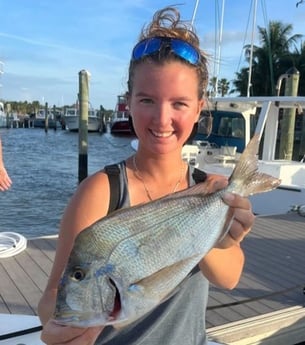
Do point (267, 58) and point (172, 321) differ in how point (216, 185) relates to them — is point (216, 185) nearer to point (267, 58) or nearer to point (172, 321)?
point (172, 321)

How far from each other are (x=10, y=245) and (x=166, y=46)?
197 inches

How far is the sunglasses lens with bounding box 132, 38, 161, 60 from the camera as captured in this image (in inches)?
65.6

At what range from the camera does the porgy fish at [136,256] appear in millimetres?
1238

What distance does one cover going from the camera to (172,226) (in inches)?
56.6

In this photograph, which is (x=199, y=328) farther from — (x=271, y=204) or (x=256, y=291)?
(x=271, y=204)

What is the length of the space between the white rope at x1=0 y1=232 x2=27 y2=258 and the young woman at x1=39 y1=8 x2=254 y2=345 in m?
4.54

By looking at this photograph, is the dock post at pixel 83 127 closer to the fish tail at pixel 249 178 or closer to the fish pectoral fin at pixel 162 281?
the fish tail at pixel 249 178

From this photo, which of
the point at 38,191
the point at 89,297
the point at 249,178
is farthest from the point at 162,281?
the point at 38,191

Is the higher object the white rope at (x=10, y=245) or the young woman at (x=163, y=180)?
the young woman at (x=163, y=180)

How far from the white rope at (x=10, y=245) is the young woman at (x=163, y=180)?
4.54 m

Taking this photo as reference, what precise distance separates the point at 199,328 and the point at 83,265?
73cm

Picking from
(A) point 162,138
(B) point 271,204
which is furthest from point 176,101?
(B) point 271,204

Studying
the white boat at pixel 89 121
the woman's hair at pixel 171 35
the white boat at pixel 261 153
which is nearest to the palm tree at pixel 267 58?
the white boat at pixel 89 121

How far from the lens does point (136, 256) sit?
1.32 m
